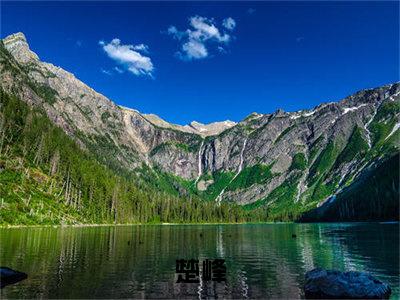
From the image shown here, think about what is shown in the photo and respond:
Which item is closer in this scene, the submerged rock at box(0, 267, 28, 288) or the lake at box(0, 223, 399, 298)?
the lake at box(0, 223, 399, 298)

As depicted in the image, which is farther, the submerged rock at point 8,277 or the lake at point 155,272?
the submerged rock at point 8,277

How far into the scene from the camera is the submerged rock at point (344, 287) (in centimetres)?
3500

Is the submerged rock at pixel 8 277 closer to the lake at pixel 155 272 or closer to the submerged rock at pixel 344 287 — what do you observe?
the lake at pixel 155 272

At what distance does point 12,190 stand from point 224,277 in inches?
5299

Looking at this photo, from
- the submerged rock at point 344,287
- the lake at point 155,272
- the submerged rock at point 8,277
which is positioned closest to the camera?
the submerged rock at point 344,287

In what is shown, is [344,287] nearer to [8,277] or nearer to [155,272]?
[155,272]

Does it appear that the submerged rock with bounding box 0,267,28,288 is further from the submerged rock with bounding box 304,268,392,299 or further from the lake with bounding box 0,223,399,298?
the submerged rock with bounding box 304,268,392,299

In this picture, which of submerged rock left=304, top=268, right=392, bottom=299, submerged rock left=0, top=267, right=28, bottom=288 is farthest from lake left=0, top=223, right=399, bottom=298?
submerged rock left=304, top=268, right=392, bottom=299

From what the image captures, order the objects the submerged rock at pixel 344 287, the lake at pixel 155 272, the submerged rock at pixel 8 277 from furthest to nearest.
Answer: the submerged rock at pixel 8 277, the lake at pixel 155 272, the submerged rock at pixel 344 287

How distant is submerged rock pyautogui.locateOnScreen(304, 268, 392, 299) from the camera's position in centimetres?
3500

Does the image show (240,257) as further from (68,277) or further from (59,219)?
(59,219)

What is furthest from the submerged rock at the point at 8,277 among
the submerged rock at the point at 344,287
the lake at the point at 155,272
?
the submerged rock at the point at 344,287

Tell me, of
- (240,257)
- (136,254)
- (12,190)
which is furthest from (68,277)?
(12,190)

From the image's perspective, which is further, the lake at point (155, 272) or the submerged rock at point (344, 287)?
the lake at point (155, 272)
